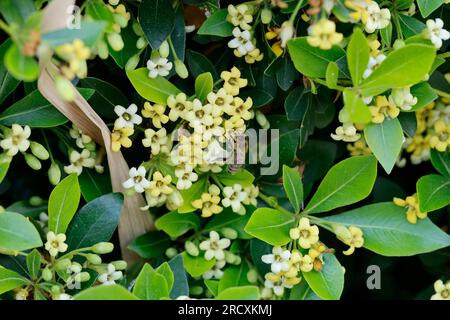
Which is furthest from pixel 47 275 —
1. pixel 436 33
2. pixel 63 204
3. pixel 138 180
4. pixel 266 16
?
pixel 436 33

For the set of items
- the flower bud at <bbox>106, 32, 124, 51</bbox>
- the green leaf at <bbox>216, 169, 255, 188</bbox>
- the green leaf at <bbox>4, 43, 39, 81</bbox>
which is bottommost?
the green leaf at <bbox>216, 169, 255, 188</bbox>

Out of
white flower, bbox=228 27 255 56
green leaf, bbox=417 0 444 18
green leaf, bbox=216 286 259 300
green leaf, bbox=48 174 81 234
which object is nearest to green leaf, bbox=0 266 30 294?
green leaf, bbox=48 174 81 234

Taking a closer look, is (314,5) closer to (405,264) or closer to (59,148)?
(59,148)

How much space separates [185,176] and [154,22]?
33 cm

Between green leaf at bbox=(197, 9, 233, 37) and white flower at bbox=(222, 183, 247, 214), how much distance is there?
1.11ft

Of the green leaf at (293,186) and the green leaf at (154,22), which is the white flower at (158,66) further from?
the green leaf at (293,186)

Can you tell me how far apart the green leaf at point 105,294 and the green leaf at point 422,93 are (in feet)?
2.27

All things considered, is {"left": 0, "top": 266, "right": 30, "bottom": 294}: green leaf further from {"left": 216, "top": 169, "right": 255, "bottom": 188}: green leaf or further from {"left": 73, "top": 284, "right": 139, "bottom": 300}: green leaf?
{"left": 216, "top": 169, "right": 255, "bottom": 188}: green leaf

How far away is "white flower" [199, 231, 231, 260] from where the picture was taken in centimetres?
163

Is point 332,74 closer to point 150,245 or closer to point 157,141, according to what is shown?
point 157,141

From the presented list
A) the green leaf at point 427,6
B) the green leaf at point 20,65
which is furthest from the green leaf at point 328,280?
the green leaf at point 20,65

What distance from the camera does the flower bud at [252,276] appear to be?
5.51 feet
